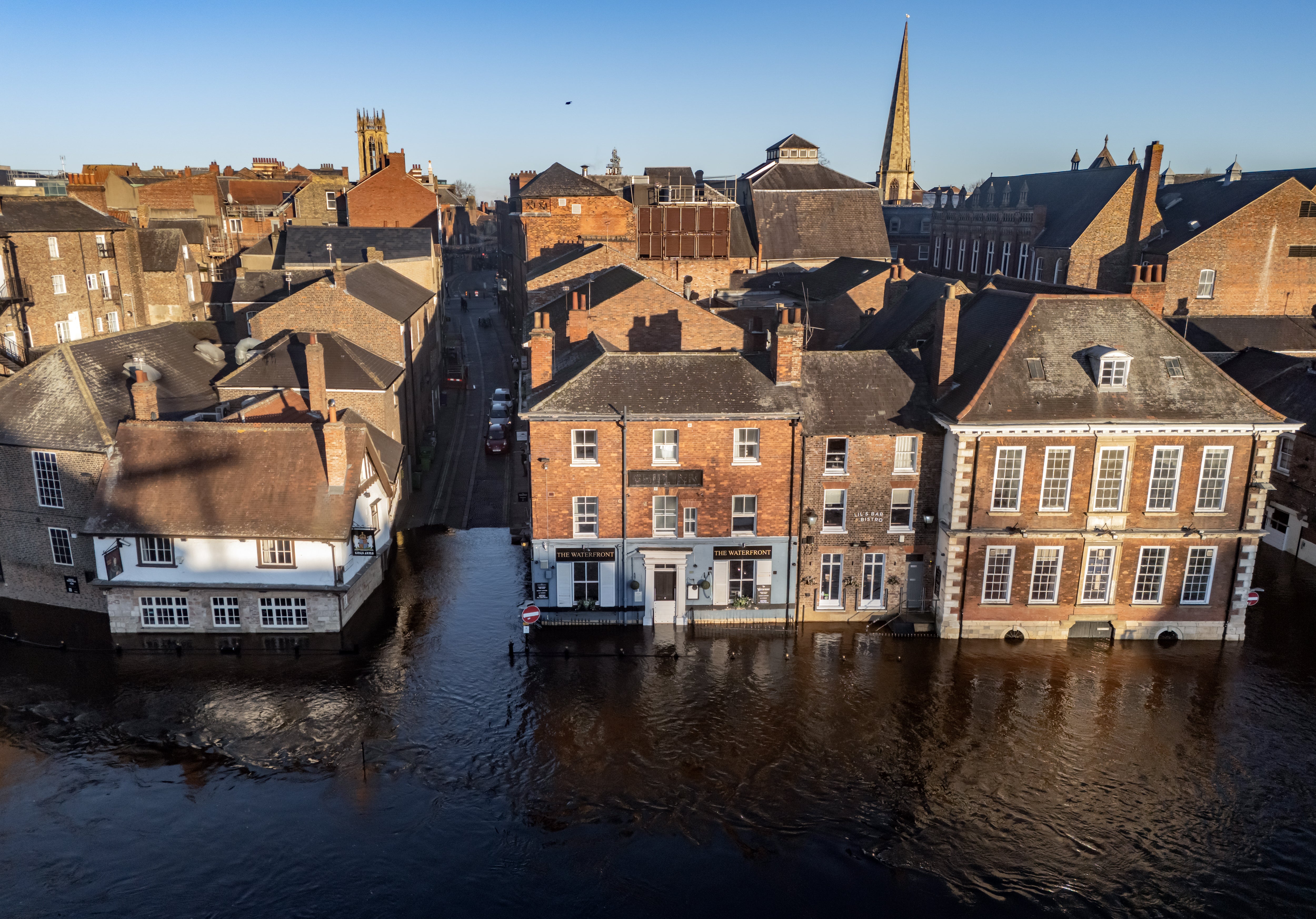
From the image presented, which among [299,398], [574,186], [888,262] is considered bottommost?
[299,398]

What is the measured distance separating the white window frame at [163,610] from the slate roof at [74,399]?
6.11 m

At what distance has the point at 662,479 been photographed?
31.4 m

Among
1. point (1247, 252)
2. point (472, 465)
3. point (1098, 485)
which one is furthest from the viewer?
point (1247, 252)

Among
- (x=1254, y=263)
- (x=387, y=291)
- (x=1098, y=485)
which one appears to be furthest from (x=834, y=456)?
(x=1254, y=263)

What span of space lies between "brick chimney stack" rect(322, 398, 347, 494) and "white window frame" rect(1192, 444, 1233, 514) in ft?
100.0

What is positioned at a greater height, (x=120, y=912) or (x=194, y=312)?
(x=194, y=312)

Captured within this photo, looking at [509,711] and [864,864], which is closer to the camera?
[864,864]

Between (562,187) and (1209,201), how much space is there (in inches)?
1864

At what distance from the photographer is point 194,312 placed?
65.3m

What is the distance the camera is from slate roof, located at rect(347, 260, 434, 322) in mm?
49500

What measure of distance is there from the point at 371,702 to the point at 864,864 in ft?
51.5

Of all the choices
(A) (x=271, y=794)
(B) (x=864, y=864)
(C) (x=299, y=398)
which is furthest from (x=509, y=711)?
(C) (x=299, y=398)

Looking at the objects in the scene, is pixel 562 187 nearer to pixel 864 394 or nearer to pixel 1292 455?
pixel 864 394

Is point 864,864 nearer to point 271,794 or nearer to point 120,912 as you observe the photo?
point 271,794
